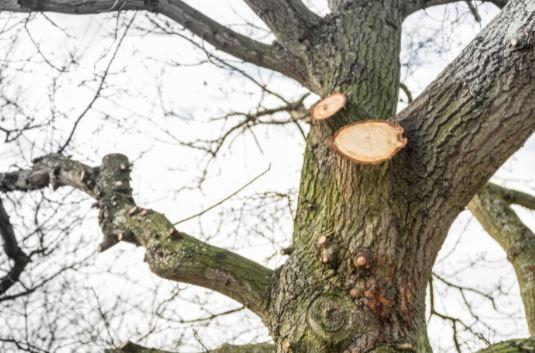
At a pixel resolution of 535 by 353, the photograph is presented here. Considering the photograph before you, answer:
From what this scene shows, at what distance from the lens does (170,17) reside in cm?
381

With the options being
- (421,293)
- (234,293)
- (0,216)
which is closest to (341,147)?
(421,293)

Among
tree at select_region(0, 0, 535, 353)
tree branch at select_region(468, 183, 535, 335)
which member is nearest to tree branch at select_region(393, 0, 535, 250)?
tree at select_region(0, 0, 535, 353)

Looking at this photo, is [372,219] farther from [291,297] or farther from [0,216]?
[0,216]

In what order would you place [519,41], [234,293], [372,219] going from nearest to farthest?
[519,41] → [372,219] → [234,293]

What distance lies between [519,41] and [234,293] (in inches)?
62.7

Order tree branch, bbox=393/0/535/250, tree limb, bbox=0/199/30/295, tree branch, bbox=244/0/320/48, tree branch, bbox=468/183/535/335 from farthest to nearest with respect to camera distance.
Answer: tree limb, bbox=0/199/30/295, tree branch, bbox=468/183/535/335, tree branch, bbox=244/0/320/48, tree branch, bbox=393/0/535/250

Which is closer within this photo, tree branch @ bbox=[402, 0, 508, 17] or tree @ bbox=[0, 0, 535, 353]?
tree @ bbox=[0, 0, 535, 353]

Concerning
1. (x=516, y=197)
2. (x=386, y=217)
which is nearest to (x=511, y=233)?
(x=516, y=197)

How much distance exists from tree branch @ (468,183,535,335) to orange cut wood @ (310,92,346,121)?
2553mm

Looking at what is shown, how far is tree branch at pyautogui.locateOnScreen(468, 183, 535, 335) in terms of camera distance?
392 cm

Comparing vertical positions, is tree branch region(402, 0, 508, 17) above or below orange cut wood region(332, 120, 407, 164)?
above

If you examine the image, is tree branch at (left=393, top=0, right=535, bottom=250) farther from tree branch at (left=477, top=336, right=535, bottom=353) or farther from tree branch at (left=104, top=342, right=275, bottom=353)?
tree branch at (left=104, top=342, right=275, bottom=353)

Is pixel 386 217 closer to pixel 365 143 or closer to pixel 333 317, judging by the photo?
pixel 365 143

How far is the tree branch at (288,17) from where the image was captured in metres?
3.64
